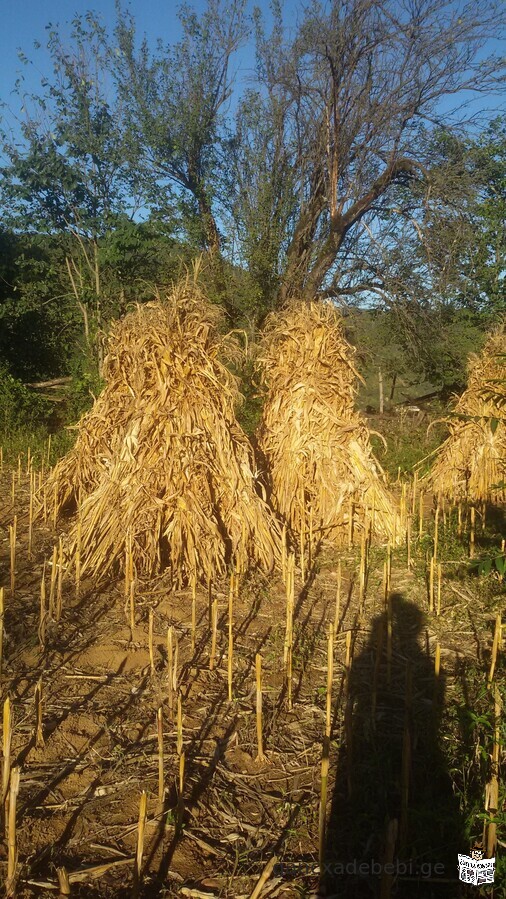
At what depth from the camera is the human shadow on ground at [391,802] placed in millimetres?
2109

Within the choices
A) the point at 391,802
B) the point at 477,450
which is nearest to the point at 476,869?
the point at 391,802

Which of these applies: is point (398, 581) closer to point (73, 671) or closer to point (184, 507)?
point (184, 507)

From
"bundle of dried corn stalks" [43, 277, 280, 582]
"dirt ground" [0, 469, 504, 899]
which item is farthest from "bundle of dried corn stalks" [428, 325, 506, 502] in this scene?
"bundle of dried corn stalks" [43, 277, 280, 582]

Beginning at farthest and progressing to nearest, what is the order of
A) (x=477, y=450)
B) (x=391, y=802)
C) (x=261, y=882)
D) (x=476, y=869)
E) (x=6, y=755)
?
(x=477, y=450) → (x=391, y=802) → (x=6, y=755) → (x=476, y=869) → (x=261, y=882)

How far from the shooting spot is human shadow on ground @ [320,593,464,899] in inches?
83.0

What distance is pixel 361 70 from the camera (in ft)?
50.0

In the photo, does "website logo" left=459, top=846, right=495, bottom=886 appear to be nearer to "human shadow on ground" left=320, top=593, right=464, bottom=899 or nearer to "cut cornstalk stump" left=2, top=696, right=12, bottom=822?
"human shadow on ground" left=320, top=593, right=464, bottom=899

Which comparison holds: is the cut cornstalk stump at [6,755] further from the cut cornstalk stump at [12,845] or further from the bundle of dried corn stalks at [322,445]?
the bundle of dried corn stalks at [322,445]

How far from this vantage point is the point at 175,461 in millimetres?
4770

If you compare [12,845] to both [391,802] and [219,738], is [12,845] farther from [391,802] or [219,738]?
[391,802]

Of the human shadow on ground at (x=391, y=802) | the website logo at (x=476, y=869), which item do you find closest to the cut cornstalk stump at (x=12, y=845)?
the human shadow on ground at (x=391, y=802)

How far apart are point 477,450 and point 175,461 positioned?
441 centimetres

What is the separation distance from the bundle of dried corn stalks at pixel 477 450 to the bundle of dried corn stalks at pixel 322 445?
83.1 inches

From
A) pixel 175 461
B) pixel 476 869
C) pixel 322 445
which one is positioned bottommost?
pixel 476 869
